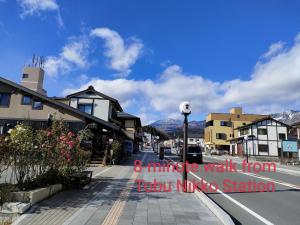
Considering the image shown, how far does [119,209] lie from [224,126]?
247 ft

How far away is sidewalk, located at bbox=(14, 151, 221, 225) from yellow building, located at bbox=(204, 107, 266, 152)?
71194mm

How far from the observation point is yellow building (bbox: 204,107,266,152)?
3095 inches

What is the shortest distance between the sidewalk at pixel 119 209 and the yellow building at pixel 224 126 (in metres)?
71.2

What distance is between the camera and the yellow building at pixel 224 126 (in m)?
78.6

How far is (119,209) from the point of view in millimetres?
7168

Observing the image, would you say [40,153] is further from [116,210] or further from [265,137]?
[265,137]

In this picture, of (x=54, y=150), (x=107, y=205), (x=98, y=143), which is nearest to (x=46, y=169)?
(x=54, y=150)

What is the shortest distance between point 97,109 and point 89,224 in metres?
28.6

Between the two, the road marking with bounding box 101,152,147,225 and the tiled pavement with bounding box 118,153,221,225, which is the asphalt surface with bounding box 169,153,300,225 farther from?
the road marking with bounding box 101,152,147,225

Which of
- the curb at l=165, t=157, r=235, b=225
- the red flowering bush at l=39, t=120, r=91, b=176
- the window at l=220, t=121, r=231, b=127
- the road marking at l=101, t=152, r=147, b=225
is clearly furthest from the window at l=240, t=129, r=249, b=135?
the road marking at l=101, t=152, r=147, b=225

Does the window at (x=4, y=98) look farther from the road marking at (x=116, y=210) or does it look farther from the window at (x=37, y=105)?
the road marking at (x=116, y=210)

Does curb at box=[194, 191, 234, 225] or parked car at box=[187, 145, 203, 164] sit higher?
parked car at box=[187, 145, 203, 164]

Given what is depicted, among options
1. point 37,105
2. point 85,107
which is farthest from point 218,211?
point 85,107

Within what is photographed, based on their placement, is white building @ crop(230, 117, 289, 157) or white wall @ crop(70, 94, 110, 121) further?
white building @ crop(230, 117, 289, 157)
